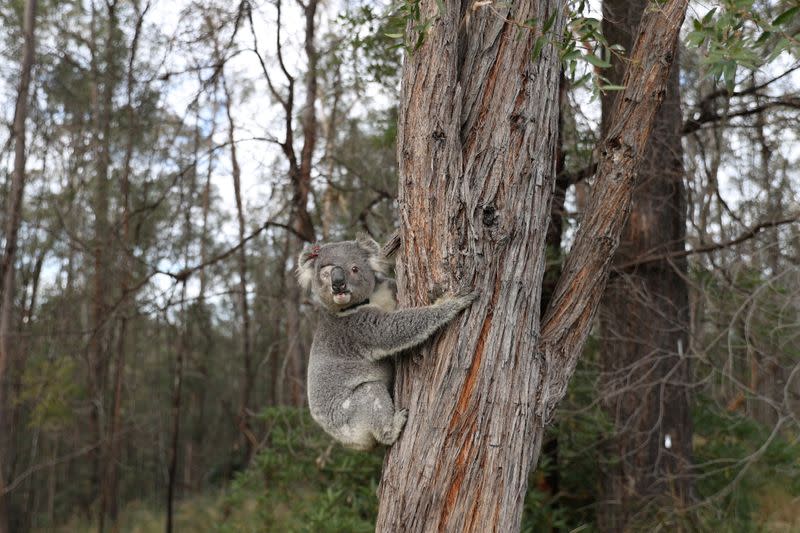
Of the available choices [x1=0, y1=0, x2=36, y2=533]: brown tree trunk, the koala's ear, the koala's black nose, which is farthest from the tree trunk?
the koala's black nose

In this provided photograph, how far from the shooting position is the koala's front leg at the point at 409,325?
262 centimetres

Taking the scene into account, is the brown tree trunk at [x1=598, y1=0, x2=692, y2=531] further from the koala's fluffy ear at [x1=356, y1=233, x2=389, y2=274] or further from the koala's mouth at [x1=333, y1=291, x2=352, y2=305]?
the koala's mouth at [x1=333, y1=291, x2=352, y2=305]

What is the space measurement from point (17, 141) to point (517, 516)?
9304 mm

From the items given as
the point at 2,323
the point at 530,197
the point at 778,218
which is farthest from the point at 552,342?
the point at 2,323

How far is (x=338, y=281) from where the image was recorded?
367 centimetres

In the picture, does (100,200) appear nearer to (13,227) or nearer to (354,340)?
(13,227)

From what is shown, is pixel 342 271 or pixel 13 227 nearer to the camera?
pixel 342 271

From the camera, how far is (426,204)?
105 inches

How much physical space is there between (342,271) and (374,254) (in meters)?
0.39

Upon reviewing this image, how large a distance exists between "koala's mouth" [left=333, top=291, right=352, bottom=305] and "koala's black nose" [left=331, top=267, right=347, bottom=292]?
2 centimetres

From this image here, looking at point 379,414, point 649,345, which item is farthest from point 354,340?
point 649,345

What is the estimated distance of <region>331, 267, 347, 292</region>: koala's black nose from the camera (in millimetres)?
3668

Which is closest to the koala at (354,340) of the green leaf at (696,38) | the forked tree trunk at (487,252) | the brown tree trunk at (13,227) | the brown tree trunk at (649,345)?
the forked tree trunk at (487,252)

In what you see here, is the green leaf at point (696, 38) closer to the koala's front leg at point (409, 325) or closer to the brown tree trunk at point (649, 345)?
the koala's front leg at point (409, 325)
